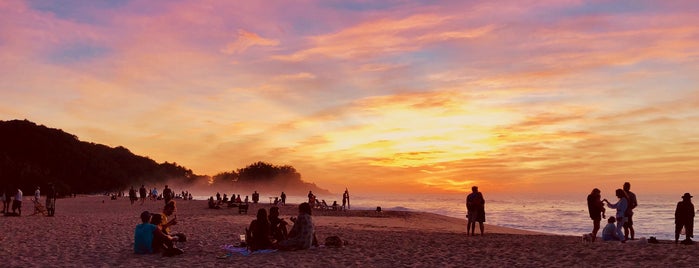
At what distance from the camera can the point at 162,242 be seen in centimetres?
1543

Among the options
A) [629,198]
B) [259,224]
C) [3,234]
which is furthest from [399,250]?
[3,234]

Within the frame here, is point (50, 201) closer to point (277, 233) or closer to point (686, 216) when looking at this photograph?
point (277, 233)

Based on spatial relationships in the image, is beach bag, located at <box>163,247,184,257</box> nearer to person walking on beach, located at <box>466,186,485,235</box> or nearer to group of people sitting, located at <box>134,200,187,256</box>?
group of people sitting, located at <box>134,200,187,256</box>

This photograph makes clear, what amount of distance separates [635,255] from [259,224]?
10.1m

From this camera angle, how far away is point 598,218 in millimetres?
18438

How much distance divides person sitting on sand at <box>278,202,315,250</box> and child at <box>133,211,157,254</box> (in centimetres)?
347

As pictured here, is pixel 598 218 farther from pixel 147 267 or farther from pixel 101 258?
pixel 101 258

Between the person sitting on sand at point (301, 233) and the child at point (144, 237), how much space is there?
3.47 meters

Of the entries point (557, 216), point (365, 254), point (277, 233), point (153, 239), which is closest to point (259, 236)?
point (277, 233)

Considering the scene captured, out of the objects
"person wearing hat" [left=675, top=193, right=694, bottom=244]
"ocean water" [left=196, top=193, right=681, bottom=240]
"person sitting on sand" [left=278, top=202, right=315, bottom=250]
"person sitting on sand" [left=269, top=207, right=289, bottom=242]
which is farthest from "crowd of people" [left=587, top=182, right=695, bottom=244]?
"ocean water" [left=196, top=193, right=681, bottom=240]

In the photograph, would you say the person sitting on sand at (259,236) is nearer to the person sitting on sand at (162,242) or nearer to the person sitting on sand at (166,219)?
the person sitting on sand at (162,242)

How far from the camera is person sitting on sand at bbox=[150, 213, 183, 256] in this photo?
15.1 m

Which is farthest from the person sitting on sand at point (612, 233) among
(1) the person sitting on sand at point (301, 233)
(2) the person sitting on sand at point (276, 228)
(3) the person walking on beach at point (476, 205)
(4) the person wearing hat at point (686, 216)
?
(2) the person sitting on sand at point (276, 228)

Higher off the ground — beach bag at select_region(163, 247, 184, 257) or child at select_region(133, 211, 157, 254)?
child at select_region(133, 211, 157, 254)
